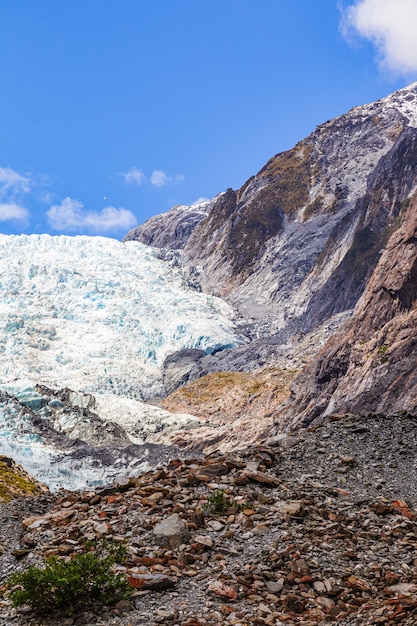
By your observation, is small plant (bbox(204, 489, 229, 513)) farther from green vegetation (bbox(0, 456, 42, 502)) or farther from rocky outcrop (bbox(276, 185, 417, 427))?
rocky outcrop (bbox(276, 185, 417, 427))

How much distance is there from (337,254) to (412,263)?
74341 mm

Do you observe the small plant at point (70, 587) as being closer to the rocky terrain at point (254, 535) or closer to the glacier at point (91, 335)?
the rocky terrain at point (254, 535)

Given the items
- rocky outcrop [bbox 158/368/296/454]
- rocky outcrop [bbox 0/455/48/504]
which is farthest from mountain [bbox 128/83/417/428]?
rocky outcrop [bbox 0/455/48/504]

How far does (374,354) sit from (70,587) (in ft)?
204

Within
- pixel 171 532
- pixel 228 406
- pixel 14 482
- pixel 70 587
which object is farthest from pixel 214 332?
pixel 70 587

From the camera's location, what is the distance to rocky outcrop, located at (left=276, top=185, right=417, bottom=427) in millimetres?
61697

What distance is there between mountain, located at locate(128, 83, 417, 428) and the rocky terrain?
39.8 metres

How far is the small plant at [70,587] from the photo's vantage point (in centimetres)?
1005

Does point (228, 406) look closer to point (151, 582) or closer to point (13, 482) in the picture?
point (13, 482)

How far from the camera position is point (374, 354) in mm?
69188

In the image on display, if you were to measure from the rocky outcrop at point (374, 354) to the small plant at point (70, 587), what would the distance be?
49.8 m

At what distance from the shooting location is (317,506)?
13492 mm

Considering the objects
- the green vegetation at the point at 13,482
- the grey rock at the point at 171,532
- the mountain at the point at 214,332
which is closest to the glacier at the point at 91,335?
the mountain at the point at 214,332

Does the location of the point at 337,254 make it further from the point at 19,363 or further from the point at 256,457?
the point at 256,457
